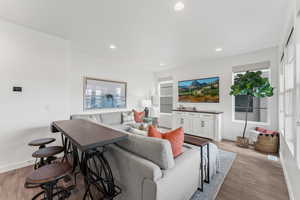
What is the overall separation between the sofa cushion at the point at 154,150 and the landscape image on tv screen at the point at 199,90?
3.64 meters

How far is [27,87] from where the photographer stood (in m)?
2.50

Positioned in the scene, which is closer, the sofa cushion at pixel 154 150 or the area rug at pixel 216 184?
the sofa cushion at pixel 154 150

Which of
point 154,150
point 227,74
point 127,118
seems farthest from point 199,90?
point 154,150

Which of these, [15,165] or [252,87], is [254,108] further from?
[15,165]

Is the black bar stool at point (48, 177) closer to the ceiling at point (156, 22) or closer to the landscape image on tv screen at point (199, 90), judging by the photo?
the ceiling at point (156, 22)

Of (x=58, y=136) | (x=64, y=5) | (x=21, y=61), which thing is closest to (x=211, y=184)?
(x=58, y=136)

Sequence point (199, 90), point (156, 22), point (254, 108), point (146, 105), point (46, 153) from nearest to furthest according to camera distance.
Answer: point (46, 153), point (156, 22), point (254, 108), point (199, 90), point (146, 105)

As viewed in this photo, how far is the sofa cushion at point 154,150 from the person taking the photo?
124cm

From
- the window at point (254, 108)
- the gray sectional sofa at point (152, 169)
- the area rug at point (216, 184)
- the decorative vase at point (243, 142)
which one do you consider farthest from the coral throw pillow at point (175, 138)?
the window at point (254, 108)

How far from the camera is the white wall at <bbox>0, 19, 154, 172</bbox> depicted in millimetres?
2297

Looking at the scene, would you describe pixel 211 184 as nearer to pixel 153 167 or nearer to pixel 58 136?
pixel 153 167

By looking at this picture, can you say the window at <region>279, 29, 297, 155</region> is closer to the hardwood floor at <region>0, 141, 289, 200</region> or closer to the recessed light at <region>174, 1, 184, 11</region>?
the hardwood floor at <region>0, 141, 289, 200</region>

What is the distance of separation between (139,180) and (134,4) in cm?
234

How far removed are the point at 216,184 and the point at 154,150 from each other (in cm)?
143
